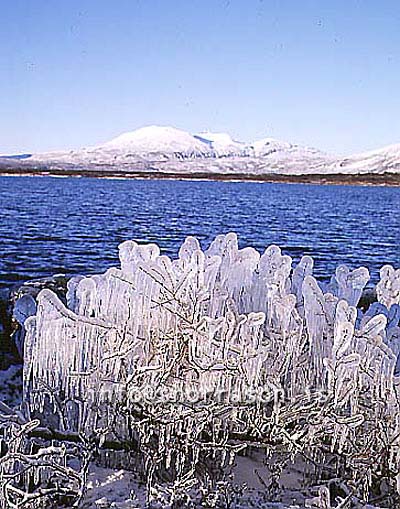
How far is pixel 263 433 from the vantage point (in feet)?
27.0

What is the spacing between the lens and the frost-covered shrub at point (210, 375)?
7.83m

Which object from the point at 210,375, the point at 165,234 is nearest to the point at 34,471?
the point at 210,375

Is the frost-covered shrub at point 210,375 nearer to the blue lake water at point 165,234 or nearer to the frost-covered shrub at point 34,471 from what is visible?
the frost-covered shrub at point 34,471

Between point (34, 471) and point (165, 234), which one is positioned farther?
point (165, 234)

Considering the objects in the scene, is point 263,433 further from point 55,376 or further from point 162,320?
point 55,376

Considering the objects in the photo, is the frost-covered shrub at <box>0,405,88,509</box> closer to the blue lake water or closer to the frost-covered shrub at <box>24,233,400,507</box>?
the frost-covered shrub at <box>24,233,400,507</box>

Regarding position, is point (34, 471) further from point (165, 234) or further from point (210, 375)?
point (165, 234)

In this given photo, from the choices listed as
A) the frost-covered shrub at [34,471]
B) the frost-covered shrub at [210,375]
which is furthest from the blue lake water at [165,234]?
the frost-covered shrub at [210,375]

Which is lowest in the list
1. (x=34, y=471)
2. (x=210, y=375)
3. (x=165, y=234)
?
(x=165, y=234)

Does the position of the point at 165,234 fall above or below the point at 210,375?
below

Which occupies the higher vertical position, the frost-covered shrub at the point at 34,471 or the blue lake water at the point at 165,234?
the frost-covered shrub at the point at 34,471

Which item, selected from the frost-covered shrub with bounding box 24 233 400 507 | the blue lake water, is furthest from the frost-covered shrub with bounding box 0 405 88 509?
the blue lake water

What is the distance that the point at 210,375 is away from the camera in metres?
7.83

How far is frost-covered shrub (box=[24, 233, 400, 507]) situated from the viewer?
308 inches
